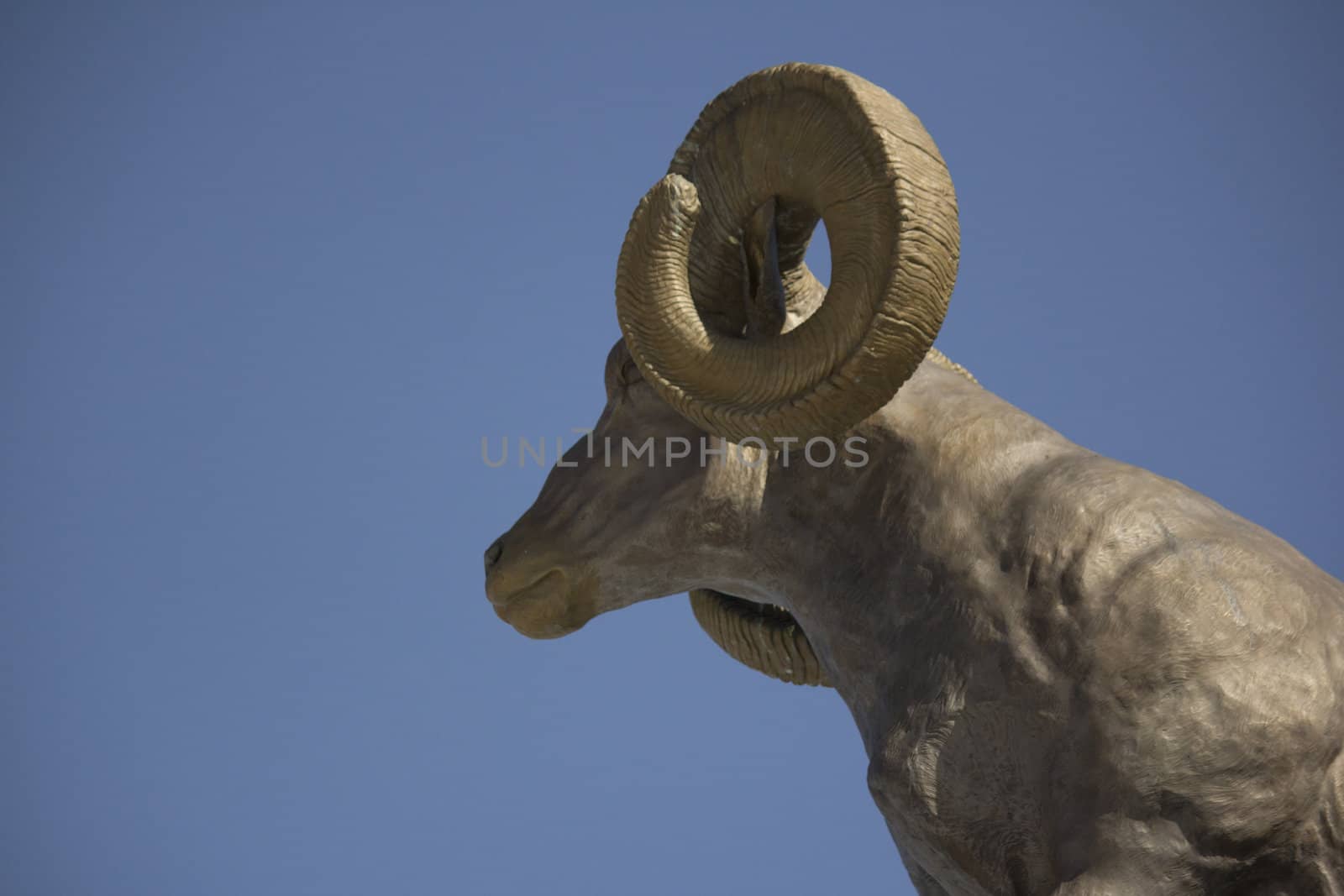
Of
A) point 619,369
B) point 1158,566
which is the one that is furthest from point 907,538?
point 619,369

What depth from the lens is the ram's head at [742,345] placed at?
3.62m

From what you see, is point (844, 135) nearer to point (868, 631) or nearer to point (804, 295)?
point (804, 295)

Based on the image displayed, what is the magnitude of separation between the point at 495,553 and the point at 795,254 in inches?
49.0

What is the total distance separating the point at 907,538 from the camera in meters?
3.87

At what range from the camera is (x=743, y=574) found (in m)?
4.31

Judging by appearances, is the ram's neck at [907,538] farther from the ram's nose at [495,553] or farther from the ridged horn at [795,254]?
the ram's nose at [495,553]

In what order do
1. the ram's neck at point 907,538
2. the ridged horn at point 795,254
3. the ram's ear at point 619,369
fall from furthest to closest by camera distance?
the ram's ear at point 619,369 < the ram's neck at point 907,538 < the ridged horn at point 795,254

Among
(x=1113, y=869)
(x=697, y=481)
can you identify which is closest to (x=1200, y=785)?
(x=1113, y=869)

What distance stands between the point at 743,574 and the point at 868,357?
932mm

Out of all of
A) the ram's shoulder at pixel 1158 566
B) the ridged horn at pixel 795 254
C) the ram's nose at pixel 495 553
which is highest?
the ridged horn at pixel 795 254

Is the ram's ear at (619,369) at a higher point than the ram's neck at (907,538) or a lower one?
higher

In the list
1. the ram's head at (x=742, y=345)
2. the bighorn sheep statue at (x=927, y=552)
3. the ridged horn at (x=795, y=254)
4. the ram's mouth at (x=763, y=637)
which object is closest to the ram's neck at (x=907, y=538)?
the bighorn sheep statue at (x=927, y=552)

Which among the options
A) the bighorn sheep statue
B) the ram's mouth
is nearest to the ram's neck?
the bighorn sheep statue

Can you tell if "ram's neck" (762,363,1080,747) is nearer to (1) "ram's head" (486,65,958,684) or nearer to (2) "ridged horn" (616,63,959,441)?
(1) "ram's head" (486,65,958,684)
